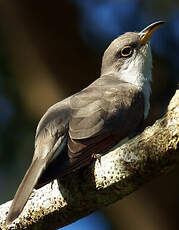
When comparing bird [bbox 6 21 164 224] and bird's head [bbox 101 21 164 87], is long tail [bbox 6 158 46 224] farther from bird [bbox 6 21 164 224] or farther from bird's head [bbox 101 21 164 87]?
bird's head [bbox 101 21 164 87]

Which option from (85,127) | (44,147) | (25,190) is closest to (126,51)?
(85,127)

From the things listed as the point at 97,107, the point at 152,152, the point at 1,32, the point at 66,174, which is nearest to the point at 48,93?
the point at 1,32

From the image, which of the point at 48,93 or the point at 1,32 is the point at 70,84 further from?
the point at 1,32

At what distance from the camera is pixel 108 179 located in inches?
171

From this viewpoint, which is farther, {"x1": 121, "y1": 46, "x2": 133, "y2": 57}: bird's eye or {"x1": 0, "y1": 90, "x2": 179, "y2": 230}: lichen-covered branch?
{"x1": 121, "y1": 46, "x2": 133, "y2": 57}: bird's eye

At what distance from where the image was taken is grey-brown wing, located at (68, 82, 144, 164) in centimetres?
492

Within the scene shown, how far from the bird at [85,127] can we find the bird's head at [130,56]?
5cm

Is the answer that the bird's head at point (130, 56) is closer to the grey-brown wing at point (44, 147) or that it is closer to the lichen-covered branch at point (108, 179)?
the grey-brown wing at point (44, 147)

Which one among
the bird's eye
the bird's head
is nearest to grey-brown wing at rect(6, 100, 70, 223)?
the bird's head

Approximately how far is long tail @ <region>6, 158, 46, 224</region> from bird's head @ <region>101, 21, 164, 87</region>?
88.4 inches

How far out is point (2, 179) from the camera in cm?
916

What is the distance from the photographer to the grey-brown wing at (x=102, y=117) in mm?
4922

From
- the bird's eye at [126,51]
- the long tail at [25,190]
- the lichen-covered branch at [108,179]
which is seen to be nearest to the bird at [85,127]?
the long tail at [25,190]

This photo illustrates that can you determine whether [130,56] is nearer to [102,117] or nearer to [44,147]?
[102,117]
